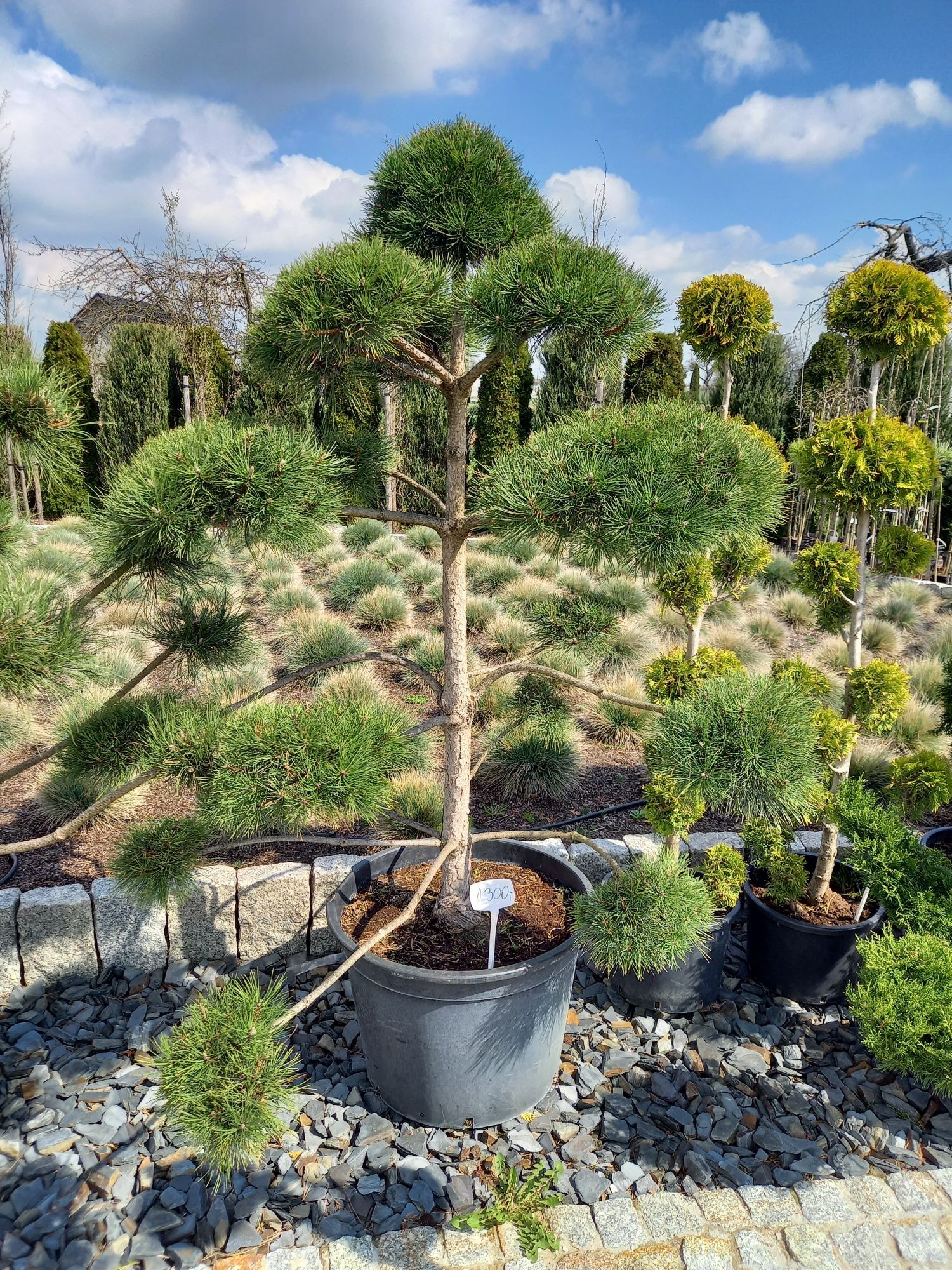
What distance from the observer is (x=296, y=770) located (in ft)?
4.46

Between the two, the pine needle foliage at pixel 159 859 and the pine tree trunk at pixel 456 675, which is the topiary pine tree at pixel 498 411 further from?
the pine needle foliage at pixel 159 859

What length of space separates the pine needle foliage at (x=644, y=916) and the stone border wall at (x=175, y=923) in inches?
21.0

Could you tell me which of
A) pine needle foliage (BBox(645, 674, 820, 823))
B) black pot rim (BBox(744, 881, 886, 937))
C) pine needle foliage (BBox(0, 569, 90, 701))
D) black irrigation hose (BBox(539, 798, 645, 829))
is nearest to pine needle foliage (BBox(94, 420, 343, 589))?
pine needle foliage (BBox(0, 569, 90, 701))

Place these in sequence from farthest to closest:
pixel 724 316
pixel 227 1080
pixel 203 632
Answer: pixel 724 316, pixel 203 632, pixel 227 1080

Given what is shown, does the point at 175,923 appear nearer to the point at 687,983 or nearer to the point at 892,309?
the point at 687,983

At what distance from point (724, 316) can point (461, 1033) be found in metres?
2.25

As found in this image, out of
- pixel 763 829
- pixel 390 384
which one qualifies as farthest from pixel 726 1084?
pixel 390 384

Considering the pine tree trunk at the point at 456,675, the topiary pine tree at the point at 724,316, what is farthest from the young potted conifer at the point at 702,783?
the topiary pine tree at the point at 724,316

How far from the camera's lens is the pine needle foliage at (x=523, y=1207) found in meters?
1.49

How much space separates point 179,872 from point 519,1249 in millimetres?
1053

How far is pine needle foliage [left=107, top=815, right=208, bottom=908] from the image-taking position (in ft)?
5.79

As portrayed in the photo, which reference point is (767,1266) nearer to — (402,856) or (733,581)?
(402,856)

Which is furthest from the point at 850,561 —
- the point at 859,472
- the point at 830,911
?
the point at 830,911

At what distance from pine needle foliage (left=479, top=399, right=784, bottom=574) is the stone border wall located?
1097 millimetres
